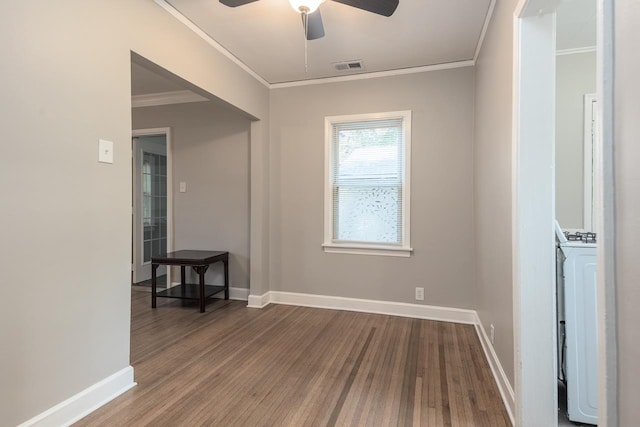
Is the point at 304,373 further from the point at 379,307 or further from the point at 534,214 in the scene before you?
the point at 534,214

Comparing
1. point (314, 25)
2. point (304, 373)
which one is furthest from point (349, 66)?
point (304, 373)

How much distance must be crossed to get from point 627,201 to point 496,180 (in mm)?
1485

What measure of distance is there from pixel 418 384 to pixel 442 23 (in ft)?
8.64

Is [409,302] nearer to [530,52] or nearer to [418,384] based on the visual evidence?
[418,384]

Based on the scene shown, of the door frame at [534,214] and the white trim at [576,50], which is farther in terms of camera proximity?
the white trim at [576,50]

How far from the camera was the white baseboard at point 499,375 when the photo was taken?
5.68 feet

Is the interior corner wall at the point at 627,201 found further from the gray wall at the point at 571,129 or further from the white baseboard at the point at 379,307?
the gray wall at the point at 571,129

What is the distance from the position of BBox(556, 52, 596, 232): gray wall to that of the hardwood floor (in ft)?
4.60

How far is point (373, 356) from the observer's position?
246 centimetres

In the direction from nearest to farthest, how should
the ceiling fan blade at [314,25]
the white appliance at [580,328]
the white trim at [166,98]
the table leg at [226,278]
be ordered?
the white appliance at [580,328] → the ceiling fan blade at [314,25] → the table leg at [226,278] → the white trim at [166,98]

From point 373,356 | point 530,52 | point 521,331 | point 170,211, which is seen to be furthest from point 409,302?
point 170,211

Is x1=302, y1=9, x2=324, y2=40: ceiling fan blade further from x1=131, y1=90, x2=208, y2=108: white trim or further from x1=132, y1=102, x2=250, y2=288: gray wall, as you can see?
x1=131, y1=90, x2=208, y2=108: white trim

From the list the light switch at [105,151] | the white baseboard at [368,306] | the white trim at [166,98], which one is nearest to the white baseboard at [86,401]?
the light switch at [105,151]

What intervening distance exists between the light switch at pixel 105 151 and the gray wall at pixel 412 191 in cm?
203
